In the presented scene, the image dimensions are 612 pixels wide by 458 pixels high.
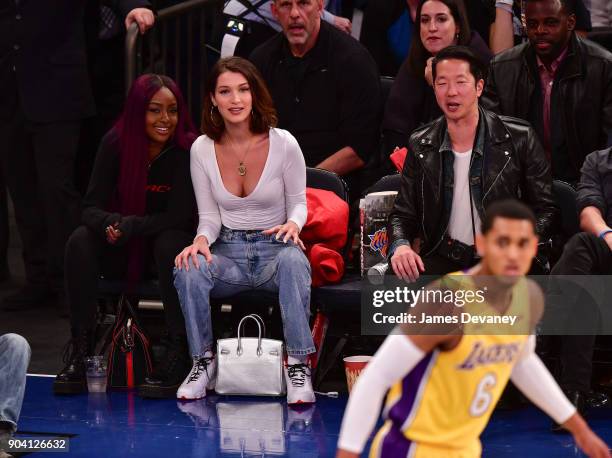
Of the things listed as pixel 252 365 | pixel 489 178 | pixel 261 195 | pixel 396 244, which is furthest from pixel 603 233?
pixel 252 365

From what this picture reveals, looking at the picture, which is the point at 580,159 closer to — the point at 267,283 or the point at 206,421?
the point at 267,283

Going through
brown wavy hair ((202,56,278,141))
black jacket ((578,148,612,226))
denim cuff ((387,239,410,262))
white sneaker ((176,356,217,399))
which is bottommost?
white sneaker ((176,356,217,399))

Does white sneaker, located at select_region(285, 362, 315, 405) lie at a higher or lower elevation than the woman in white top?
lower

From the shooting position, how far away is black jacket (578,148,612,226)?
571 cm

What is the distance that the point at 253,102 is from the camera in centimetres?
608

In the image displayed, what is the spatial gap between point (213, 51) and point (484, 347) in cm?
448

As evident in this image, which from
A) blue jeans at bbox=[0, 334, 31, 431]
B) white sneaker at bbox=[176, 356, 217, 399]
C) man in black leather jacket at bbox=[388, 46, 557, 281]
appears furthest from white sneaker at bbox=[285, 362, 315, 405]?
blue jeans at bbox=[0, 334, 31, 431]

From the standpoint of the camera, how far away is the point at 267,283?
233 inches

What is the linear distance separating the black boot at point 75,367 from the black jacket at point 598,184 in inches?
99.1

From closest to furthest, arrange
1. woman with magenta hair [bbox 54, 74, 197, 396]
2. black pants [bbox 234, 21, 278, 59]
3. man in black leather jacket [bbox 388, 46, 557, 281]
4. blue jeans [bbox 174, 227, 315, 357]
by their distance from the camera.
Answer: man in black leather jacket [bbox 388, 46, 557, 281] < blue jeans [bbox 174, 227, 315, 357] < woman with magenta hair [bbox 54, 74, 197, 396] < black pants [bbox 234, 21, 278, 59]

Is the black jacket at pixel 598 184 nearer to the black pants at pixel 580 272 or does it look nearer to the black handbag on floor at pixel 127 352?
the black pants at pixel 580 272

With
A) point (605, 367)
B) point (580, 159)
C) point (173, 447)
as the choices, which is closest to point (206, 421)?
point (173, 447)

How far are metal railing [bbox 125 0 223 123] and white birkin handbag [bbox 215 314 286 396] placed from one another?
6.97 ft

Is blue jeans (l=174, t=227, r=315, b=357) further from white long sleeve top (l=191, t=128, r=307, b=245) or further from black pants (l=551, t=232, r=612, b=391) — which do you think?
black pants (l=551, t=232, r=612, b=391)
